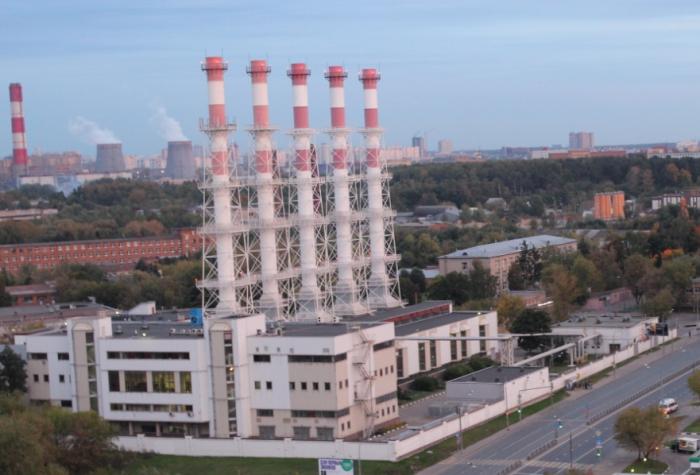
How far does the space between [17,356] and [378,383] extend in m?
7.52

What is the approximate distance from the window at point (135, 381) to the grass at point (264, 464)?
65.2 inches

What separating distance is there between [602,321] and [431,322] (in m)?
6.18

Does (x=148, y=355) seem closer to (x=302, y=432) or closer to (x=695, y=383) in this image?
(x=302, y=432)

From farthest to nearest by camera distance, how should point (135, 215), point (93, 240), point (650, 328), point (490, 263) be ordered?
point (135, 215) → point (93, 240) → point (490, 263) → point (650, 328)

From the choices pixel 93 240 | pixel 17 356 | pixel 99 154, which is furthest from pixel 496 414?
pixel 99 154

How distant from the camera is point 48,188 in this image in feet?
367

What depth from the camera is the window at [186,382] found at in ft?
85.3

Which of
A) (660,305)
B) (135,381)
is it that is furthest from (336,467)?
(660,305)

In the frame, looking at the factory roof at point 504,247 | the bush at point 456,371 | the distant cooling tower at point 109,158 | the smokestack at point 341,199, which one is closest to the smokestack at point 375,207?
the smokestack at point 341,199

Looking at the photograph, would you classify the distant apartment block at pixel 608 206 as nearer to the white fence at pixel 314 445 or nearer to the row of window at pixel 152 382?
the white fence at pixel 314 445

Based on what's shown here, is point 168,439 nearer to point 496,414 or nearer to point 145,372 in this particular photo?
point 145,372

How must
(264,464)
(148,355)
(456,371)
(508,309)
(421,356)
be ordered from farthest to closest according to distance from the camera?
Answer: (508,309)
(421,356)
(456,371)
(148,355)
(264,464)

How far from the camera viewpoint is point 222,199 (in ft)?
108

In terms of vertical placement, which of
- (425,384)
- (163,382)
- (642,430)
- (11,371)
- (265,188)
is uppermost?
(265,188)
